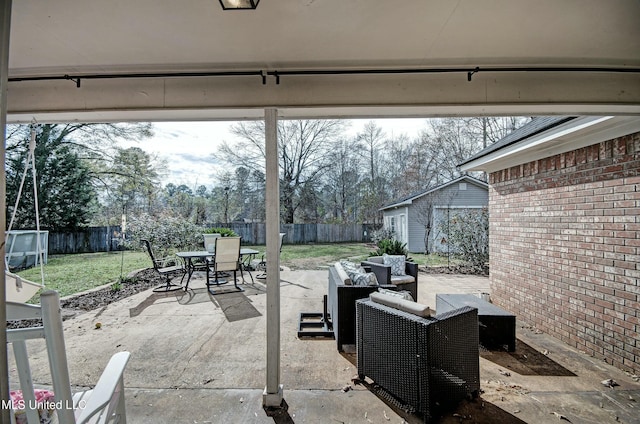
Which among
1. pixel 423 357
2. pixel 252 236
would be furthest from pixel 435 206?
pixel 423 357

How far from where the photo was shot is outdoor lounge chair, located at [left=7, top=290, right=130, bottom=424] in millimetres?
937

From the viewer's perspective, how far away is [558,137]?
3.41 meters

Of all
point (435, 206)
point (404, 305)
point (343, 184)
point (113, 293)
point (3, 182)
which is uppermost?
point (343, 184)

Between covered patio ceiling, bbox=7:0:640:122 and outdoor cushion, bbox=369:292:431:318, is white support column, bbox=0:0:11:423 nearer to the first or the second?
covered patio ceiling, bbox=7:0:640:122

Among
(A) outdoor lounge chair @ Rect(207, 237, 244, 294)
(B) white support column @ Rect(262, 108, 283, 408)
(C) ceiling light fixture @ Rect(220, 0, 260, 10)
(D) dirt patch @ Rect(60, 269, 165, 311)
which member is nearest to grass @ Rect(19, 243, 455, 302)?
(D) dirt patch @ Rect(60, 269, 165, 311)

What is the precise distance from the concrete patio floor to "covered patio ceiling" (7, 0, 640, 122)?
2.51 meters

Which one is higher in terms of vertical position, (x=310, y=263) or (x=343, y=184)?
(x=343, y=184)

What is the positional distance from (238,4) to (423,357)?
2670 millimetres

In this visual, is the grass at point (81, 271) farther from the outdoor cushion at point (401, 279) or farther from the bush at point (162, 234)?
the outdoor cushion at point (401, 279)

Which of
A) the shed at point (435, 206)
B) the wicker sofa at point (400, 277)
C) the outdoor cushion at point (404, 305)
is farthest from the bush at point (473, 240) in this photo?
the outdoor cushion at point (404, 305)

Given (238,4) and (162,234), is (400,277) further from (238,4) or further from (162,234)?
(162,234)

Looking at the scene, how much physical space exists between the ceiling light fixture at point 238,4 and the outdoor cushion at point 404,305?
96.6 inches

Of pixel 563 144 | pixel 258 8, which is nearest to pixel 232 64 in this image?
pixel 258 8

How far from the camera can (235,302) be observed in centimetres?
546
